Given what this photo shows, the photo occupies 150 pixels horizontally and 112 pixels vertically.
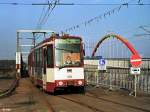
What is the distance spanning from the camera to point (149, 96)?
2216cm

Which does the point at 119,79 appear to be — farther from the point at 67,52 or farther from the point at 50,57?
the point at 50,57

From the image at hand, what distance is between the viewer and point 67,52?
24281 millimetres

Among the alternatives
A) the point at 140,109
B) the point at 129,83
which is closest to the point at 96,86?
the point at 129,83

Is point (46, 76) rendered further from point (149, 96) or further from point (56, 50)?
point (149, 96)

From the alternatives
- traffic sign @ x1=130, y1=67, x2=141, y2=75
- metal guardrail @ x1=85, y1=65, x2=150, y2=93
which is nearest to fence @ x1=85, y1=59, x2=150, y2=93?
metal guardrail @ x1=85, y1=65, x2=150, y2=93

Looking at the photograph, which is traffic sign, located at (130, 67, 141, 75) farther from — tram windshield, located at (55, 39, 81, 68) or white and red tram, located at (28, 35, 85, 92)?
tram windshield, located at (55, 39, 81, 68)

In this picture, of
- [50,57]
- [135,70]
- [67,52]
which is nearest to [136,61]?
[135,70]

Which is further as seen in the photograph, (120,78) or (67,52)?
(120,78)

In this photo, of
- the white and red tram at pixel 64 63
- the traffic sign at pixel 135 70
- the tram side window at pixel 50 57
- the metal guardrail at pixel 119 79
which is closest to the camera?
the traffic sign at pixel 135 70

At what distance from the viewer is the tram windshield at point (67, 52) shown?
24.1 meters

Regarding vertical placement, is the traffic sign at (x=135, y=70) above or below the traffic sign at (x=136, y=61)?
below

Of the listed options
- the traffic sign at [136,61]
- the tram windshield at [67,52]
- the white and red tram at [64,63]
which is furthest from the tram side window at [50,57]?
the traffic sign at [136,61]

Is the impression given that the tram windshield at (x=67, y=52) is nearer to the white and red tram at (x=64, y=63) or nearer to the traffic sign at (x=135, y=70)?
the white and red tram at (x=64, y=63)

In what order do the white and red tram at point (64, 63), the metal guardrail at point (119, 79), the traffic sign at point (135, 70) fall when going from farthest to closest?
the white and red tram at point (64, 63), the metal guardrail at point (119, 79), the traffic sign at point (135, 70)
